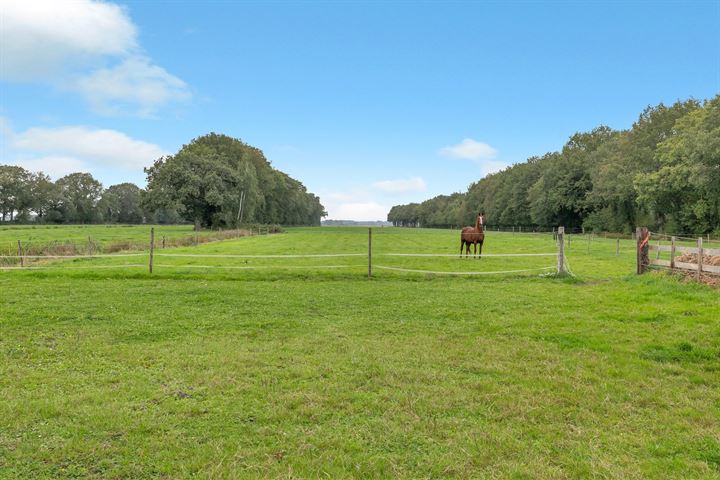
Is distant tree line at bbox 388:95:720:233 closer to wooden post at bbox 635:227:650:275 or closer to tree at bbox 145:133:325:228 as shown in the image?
wooden post at bbox 635:227:650:275

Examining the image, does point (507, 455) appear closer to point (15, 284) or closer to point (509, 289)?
point (509, 289)

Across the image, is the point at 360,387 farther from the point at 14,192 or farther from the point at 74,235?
the point at 14,192

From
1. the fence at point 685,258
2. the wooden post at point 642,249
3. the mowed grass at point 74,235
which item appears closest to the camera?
the fence at point 685,258

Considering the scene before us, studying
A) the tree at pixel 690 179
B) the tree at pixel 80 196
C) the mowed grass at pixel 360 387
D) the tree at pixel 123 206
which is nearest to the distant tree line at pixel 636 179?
the tree at pixel 690 179

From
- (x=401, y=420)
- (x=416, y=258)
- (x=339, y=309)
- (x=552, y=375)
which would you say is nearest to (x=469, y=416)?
(x=401, y=420)

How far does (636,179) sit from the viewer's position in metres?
45.2

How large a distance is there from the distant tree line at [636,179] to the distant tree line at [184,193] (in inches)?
1931

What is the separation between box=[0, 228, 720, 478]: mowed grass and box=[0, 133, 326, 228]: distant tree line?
49432mm

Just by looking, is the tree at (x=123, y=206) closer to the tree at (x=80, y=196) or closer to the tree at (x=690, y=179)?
the tree at (x=80, y=196)

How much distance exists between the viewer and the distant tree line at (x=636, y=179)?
37.8 metres

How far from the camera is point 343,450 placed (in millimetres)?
3328

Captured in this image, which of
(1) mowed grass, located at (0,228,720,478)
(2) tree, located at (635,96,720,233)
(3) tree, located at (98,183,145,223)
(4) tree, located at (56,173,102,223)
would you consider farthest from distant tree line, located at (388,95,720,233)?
(3) tree, located at (98,183,145,223)

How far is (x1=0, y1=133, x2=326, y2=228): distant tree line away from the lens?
55.6 m

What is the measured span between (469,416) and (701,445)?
5.96 feet
